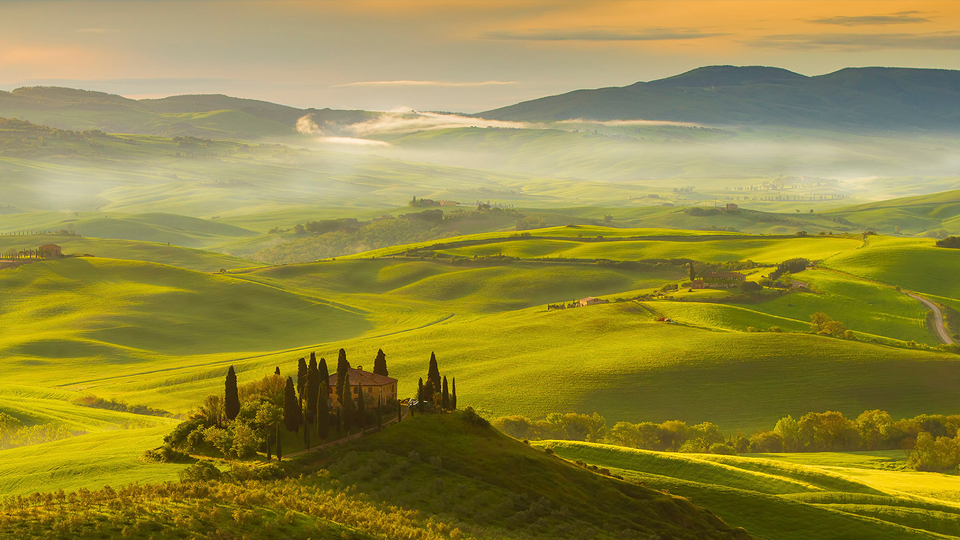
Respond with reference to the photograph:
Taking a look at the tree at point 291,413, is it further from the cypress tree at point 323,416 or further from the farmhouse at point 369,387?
the farmhouse at point 369,387

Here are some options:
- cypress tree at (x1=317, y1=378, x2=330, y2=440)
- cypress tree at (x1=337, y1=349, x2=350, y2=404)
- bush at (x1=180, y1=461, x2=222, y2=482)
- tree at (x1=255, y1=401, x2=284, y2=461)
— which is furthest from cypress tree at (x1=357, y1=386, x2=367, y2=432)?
bush at (x1=180, y1=461, x2=222, y2=482)

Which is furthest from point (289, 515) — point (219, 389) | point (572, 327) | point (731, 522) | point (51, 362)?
point (51, 362)

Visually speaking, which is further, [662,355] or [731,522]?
[662,355]

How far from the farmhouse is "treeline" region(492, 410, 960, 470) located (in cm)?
4630

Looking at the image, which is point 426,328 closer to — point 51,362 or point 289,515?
point 51,362

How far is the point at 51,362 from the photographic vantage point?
176500mm

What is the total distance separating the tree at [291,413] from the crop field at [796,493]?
1359 inches

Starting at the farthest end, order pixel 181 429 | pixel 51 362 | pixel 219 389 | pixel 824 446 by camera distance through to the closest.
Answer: pixel 51 362 < pixel 219 389 < pixel 824 446 < pixel 181 429

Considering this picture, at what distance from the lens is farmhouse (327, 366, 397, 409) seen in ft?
234

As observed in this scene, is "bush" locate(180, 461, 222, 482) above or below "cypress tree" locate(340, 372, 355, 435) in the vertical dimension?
below

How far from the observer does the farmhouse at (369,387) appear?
234 feet

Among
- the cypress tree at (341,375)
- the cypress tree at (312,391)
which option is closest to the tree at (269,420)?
the cypress tree at (312,391)

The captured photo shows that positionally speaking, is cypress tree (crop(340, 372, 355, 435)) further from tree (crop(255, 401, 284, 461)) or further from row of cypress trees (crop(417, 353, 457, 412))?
→ row of cypress trees (crop(417, 353, 457, 412))

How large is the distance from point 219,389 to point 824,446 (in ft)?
309
